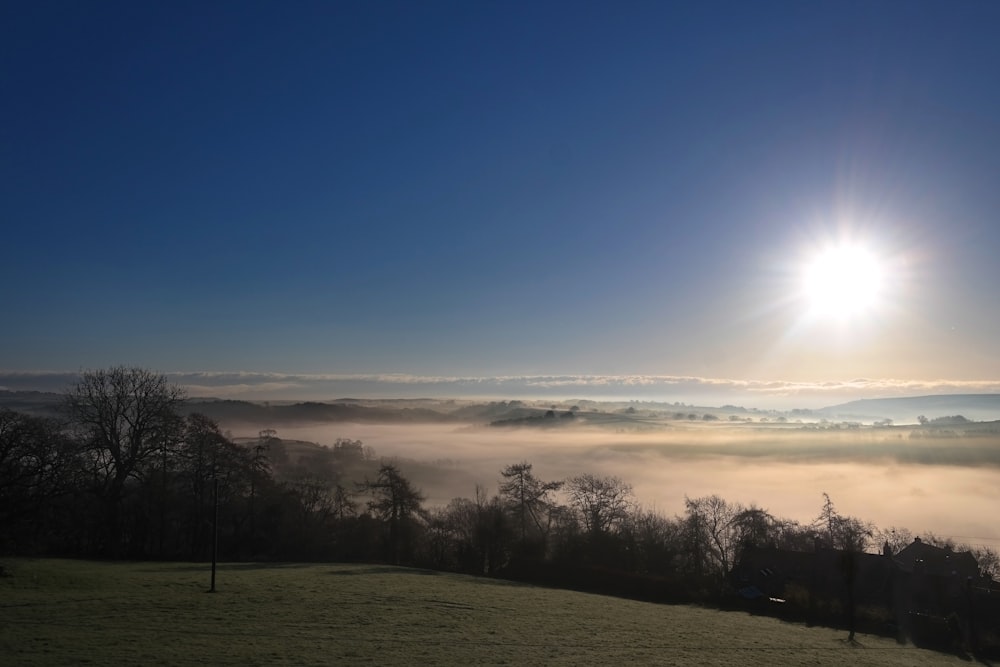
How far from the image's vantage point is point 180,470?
43875 mm

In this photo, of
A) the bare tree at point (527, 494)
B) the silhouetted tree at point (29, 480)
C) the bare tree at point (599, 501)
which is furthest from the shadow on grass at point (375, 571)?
the bare tree at point (599, 501)

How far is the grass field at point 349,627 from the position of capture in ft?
50.4

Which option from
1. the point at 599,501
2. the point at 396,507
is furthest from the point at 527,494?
the point at 396,507

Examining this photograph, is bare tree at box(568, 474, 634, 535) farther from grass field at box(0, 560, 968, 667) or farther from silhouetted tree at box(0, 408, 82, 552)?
silhouetted tree at box(0, 408, 82, 552)

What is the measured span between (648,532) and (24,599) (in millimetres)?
44827

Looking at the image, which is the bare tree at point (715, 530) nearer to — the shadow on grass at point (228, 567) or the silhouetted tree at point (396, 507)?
the silhouetted tree at point (396, 507)

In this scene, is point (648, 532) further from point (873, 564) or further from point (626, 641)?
point (626, 641)

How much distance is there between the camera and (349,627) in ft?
62.3

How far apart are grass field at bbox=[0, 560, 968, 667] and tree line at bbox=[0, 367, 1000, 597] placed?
6.40 metres

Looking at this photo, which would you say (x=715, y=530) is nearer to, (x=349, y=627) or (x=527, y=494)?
(x=527, y=494)

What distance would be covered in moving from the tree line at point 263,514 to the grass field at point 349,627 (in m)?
6.40

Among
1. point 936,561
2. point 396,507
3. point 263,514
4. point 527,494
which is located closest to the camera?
point 263,514

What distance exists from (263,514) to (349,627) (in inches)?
1235

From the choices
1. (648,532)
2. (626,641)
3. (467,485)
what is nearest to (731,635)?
(626,641)
